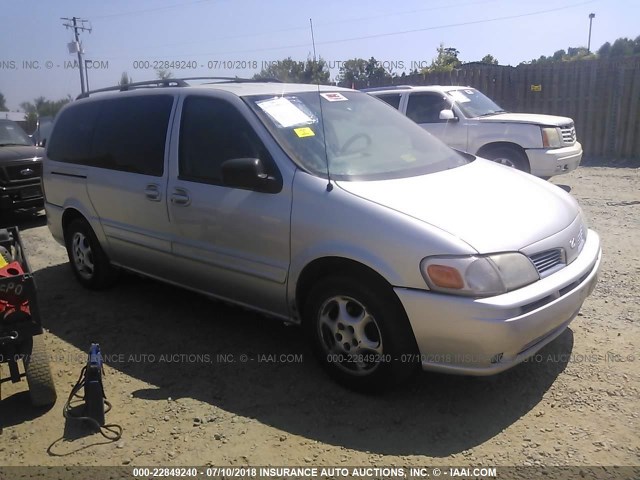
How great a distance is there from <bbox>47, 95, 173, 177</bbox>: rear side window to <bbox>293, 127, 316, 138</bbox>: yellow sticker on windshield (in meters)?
1.19

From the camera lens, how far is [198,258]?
13.6 ft

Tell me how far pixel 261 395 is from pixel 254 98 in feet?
6.53

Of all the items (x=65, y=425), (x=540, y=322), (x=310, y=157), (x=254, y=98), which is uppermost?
(x=254, y=98)

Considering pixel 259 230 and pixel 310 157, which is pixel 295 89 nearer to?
pixel 310 157

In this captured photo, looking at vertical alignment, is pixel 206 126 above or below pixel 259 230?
above

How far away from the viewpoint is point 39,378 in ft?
11.1

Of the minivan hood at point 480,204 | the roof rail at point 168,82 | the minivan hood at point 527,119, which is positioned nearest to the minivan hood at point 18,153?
the roof rail at point 168,82

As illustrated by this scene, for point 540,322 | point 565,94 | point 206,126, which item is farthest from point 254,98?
point 565,94

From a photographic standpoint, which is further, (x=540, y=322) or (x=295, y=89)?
(x=295, y=89)

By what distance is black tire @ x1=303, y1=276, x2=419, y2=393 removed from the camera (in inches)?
123

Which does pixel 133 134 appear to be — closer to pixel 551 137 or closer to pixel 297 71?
pixel 297 71

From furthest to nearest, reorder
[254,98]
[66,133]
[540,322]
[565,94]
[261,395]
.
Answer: [565,94], [66,133], [254,98], [261,395], [540,322]

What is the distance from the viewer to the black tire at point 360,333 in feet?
10.2

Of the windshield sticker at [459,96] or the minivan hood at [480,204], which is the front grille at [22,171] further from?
the minivan hood at [480,204]
